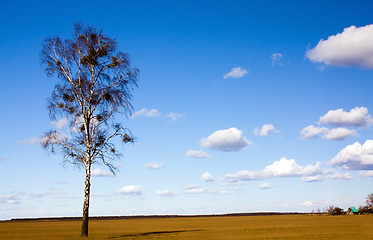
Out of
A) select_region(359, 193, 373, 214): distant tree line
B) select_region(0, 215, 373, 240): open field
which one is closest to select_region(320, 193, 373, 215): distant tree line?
select_region(359, 193, 373, 214): distant tree line

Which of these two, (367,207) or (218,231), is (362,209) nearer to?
(367,207)

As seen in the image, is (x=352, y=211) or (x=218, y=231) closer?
(x=218, y=231)

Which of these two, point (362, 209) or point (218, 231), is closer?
point (218, 231)

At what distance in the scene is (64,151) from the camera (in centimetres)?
3312

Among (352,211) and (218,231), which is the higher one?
(352,211)

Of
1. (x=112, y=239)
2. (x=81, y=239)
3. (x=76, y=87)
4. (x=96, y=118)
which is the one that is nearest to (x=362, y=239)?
(x=112, y=239)

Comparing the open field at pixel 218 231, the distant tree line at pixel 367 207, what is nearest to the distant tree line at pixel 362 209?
the distant tree line at pixel 367 207

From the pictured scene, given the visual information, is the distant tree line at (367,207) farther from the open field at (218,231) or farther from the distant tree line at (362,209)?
the open field at (218,231)

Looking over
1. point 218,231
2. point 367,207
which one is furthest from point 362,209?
point 218,231

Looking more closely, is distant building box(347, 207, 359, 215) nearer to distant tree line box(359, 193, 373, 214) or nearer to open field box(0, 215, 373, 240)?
distant tree line box(359, 193, 373, 214)

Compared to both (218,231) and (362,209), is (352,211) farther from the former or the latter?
(218,231)

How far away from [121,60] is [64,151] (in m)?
9.28

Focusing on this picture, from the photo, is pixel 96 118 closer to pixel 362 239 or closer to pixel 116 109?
pixel 116 109

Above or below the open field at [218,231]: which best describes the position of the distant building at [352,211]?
above
